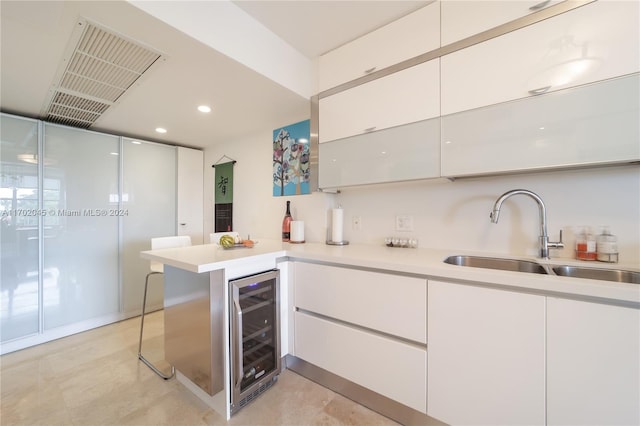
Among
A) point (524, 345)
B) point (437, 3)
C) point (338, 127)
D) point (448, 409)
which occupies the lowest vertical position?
point (448, 409)

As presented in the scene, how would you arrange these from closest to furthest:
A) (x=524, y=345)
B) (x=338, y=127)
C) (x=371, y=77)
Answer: (x=524, y=345) → (x=371, y=77) → (x=338, y=127)

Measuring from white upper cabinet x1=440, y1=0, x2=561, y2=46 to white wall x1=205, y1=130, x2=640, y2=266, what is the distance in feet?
2.75

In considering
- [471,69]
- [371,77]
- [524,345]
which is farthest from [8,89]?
[524,345]

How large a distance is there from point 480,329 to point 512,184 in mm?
924

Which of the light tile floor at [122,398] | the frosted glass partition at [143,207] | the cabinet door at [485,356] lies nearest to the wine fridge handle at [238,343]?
the light tile floor at [122,398]

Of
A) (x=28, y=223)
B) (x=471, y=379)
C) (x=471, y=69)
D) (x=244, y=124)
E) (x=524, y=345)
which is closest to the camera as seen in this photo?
(x=524, y=345)

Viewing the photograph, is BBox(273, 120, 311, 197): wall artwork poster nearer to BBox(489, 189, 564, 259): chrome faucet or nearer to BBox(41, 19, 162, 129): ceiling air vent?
BBox(41, 19, 162, 129): ceiling air vent

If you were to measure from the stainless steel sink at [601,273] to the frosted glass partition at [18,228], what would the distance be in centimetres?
393

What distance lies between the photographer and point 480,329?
109 centimetres

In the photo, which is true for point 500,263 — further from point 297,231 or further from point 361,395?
point 297,231

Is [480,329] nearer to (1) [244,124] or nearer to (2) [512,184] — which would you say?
(2) [512,184]

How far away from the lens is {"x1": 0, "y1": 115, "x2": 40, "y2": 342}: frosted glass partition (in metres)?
Result: 2.07

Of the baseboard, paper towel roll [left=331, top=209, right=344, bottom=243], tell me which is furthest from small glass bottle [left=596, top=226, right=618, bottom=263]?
paper towel roll [left=331, top=209, right=344, bottom=243]

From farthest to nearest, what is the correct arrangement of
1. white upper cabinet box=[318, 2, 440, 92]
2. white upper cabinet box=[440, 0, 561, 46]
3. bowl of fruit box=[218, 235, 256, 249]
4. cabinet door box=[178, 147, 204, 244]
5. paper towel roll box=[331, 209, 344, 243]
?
cabinet door box=[178, 147, 204, 244] → paper towel roll box=[331, 209, 344, 243] → bowl of fruit box=[218, 235, 256, 249] → white upper cabinet box=[318, 2, 440, 92] → white upper cabinet box=[440, 0, 561, 46]
